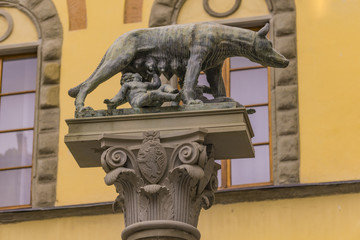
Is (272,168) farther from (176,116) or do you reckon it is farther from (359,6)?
(176,116)

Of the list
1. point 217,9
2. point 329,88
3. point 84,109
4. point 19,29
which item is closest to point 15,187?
point 19,29

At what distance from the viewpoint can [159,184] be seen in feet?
30.6

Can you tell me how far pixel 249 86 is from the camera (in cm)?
1366

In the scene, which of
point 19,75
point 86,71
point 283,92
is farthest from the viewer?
point 19,75

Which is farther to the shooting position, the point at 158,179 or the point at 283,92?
the point at 283,92

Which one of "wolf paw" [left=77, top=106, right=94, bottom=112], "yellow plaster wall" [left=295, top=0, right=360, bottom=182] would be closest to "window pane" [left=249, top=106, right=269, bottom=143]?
"yellow plaster wall" [left=295, top=0, right=360, bottom=182]

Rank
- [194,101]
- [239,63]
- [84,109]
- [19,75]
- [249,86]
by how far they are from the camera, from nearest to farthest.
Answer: [194,101] < [84,109] < [249,86] < [239,63] < [19,75]

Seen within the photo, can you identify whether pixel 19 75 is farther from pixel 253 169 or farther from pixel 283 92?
pixel 283 92

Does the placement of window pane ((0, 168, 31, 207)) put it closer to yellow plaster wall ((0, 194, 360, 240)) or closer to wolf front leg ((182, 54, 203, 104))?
yellow plaster wall ((0, 194, 360, 240))

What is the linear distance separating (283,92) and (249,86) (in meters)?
0.49

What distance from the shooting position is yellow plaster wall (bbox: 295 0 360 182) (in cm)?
1286

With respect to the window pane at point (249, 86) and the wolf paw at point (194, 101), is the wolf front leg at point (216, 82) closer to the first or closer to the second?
the wolf paw at point (194, 101)

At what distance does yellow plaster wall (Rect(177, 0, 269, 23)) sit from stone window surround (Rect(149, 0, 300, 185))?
0.26 feet

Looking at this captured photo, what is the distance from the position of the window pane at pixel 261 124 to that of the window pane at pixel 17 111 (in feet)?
8.55
